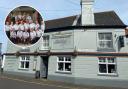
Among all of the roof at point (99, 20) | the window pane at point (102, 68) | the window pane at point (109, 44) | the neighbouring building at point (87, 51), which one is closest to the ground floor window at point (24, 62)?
the neighbouring building at point (87, 51)

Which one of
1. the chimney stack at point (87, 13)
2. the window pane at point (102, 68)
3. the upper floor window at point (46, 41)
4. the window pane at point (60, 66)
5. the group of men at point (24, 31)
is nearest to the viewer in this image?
the group of men at point (24, 31)

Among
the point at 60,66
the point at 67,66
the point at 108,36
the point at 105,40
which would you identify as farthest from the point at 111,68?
the point at 60,66

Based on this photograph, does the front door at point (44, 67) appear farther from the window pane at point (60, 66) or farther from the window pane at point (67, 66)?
the window pane at point (67, 66)

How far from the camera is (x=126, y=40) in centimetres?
2255

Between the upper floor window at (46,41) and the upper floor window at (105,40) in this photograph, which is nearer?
the upper floor window at (105,40)

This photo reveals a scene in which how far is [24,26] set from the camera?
477 inches

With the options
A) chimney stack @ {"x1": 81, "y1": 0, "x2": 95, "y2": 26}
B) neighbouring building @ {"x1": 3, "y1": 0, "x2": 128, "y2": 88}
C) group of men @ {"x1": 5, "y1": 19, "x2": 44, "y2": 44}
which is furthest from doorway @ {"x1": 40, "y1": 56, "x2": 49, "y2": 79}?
group of men @ {"x1": 5, "y1": 19, "x2": 44, "y2": 44}

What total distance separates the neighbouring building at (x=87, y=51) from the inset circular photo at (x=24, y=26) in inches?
414

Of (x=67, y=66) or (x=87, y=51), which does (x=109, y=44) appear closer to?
(x=87, y=51)

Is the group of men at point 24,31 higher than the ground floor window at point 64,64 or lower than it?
higher

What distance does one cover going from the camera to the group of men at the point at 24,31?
12.0 m


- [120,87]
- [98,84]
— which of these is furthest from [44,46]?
[120,87]

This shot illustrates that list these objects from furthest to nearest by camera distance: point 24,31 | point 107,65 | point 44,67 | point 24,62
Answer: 1. point 24,62
2. point 44,67
3. point 107,65
4. point 24,31

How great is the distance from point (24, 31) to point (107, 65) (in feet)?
41.3
